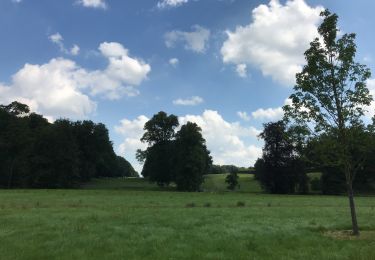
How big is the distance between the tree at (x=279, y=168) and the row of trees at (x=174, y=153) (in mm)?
13912

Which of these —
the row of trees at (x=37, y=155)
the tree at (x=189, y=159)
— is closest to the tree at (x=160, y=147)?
the tree at (x=189, y=159)

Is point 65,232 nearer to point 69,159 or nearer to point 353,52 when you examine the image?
point 353,52

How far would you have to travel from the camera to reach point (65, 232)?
17703 mm

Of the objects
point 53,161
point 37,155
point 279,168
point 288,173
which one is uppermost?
point 37,155

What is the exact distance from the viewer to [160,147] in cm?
11019

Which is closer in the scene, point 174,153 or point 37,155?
point 37,155

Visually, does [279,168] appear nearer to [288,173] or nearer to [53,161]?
[288,173]

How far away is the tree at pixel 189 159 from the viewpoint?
9525 centimetres

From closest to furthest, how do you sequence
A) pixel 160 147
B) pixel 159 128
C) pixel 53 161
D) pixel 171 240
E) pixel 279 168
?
1. pixel 171 240
2. pixel 279 168
3. pixel 53 161
4. pixel 160 147
5. pixel 159 128

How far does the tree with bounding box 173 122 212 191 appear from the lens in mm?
95250

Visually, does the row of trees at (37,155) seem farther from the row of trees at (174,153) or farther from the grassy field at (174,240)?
the grassy field at (174,240)

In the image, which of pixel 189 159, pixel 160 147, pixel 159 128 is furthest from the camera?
pixel 159 128

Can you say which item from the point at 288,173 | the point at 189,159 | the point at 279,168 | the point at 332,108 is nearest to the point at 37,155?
the point at 189,159

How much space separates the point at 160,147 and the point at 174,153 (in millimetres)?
8661
